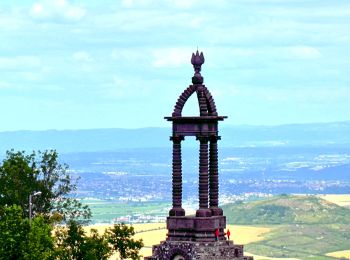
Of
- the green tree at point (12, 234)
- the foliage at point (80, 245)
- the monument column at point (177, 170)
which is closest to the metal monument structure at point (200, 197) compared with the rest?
the monument column at point (177, 170)

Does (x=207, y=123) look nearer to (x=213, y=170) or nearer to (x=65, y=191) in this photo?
(x=213, y=170)

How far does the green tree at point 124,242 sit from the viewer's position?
9875 cm

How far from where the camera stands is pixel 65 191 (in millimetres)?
108875

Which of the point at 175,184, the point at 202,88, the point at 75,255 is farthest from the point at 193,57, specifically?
the point at 75,255

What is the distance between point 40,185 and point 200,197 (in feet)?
112

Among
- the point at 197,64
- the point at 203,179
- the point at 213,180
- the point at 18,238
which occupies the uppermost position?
the point at 197,64

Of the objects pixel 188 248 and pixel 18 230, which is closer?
pixel 188 248

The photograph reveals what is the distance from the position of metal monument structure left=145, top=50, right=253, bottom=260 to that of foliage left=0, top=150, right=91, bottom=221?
29024mm

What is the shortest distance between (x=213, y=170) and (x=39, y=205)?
33.0 meters

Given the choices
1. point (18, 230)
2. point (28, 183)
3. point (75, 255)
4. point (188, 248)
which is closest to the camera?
point (188, 248)

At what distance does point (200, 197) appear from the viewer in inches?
2886

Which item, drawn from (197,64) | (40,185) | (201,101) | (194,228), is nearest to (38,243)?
(194,228)

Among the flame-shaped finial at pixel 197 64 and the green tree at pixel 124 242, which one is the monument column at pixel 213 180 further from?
the green tree at pixel 124 242

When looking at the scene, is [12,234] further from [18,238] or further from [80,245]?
[80,245]
